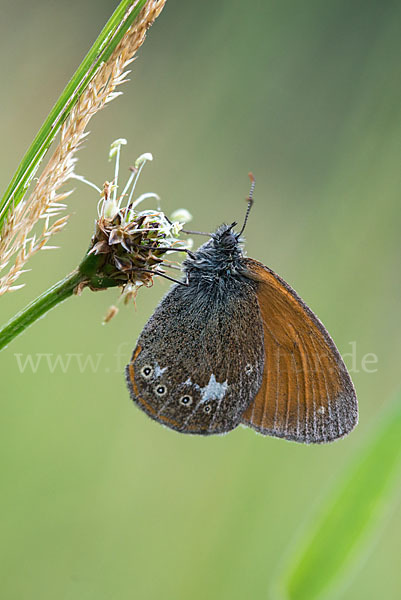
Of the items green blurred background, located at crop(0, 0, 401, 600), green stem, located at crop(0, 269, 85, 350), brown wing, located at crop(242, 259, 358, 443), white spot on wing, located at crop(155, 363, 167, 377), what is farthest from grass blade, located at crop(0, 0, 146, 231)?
green blurred background, located at crop(0, 0, 401, 600)

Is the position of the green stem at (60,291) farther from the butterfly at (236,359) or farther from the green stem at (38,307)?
the butterfly at (236,359)

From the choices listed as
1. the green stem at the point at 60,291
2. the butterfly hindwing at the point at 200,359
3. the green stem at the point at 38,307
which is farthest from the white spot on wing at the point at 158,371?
the green stem at the point at 38,307

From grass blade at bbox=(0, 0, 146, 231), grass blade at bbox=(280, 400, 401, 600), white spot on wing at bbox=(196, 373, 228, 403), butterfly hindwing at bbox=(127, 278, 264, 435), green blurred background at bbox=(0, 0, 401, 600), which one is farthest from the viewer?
green blurred background at bbox=(0, 0, 401, 600)

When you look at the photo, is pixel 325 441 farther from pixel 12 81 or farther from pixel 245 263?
pixel 12 81

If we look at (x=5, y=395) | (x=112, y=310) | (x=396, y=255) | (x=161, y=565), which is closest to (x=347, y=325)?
(x=396, y=255)

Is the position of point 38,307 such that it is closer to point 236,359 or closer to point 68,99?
point 68,99

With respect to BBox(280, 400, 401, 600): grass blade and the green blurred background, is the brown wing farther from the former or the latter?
the green blurred background

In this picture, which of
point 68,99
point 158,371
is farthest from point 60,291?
point 158,371
